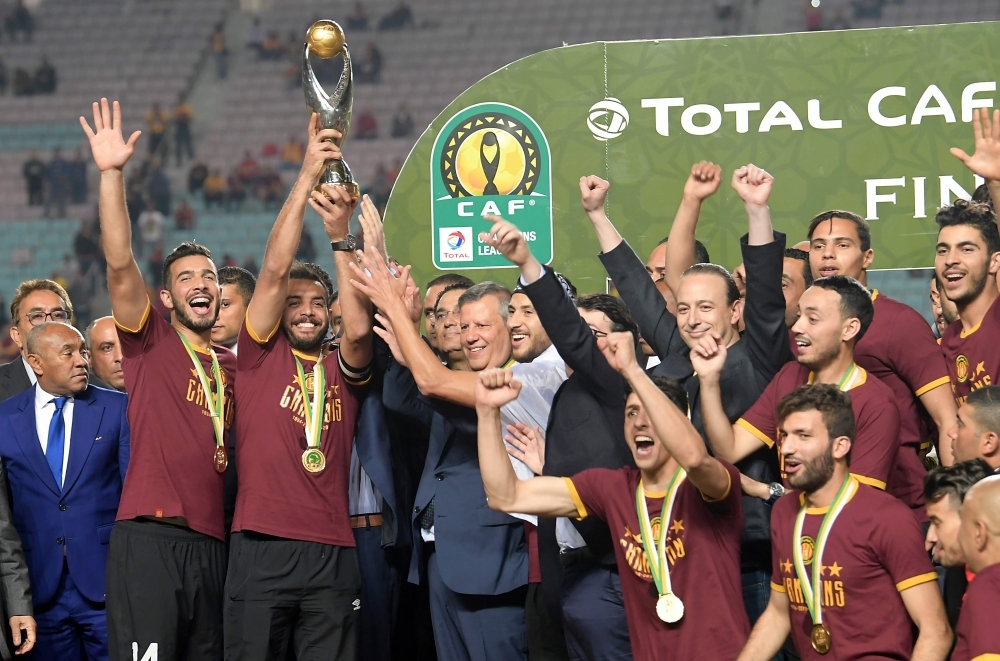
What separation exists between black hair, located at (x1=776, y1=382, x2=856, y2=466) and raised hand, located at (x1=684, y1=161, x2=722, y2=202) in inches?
61.8

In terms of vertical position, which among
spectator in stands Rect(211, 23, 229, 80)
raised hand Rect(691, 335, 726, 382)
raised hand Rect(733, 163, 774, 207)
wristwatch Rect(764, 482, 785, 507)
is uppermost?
spectator in stands Rect(211, 23, 229, 80)

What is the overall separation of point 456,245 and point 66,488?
2.58 m

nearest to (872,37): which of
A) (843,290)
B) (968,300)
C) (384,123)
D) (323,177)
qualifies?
(968,300)

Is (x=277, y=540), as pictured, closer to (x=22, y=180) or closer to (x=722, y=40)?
(x=722, y=40)

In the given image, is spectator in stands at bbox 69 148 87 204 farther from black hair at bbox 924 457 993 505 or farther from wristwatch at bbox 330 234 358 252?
black hair at bbox 924 457 993 505

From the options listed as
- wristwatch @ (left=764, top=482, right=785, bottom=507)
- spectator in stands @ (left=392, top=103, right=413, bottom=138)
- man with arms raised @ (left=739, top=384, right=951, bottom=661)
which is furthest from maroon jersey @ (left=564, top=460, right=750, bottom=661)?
spectator in stands @ (left=392, top=103, right=413, bottom=138)

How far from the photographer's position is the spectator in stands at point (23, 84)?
84.8ft

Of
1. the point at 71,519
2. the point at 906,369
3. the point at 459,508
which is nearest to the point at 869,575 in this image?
the point at 906,369

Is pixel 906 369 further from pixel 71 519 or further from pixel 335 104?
pixel 71 519

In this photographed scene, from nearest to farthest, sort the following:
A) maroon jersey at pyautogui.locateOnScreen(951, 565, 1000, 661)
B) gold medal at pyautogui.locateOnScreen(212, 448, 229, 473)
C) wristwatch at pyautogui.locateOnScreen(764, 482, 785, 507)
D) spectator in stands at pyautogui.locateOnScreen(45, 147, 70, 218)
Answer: maroon jersey at pyautogui.locateOnScreen(951, 565, 1000, 661) → wristwatch at pyautogui.locateOnScreen(764, 482, 785, 507) → gold medal at pyautogui.locateOnScreen(212, 448, 229, 473) → spectator in stands at pyautogui.locateOnScreen(45, 147, 70, 218)

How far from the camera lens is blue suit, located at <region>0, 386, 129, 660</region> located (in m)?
5.53

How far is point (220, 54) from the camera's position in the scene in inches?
1063

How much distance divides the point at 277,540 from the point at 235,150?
20452mm

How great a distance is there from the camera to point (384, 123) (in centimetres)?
2469
